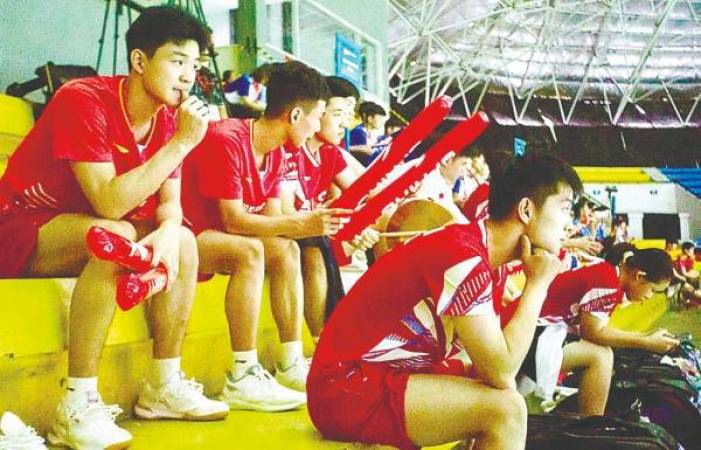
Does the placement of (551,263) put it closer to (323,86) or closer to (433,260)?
(433,260)

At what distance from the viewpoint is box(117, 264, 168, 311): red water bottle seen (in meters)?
1.74

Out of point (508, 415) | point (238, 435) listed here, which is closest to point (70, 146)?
point (238, 435)

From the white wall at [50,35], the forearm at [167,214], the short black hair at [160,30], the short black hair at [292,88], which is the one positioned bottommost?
the forearm at [167,214]

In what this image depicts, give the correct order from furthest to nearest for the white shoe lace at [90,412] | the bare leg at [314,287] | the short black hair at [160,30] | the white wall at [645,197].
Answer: the white wall at [645,197] → the bare leg at [314,287] → the short black hair at [160,30] → the white shoe lace at [90,412]

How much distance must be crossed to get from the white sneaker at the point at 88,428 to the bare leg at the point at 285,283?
86 cm

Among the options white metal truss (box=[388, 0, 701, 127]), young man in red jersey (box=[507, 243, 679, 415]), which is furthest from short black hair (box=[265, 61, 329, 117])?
white metal truss (box=[388, 0, 701, 127])

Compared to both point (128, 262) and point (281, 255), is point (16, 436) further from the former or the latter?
point (281, 255)

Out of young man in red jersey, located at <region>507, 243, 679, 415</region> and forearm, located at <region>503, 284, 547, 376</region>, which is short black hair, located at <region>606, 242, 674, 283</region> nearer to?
young man in red jersey, located at <region>507, 243, 679, 415</region>

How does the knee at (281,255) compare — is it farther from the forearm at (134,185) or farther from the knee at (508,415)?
the knee at (508,415)

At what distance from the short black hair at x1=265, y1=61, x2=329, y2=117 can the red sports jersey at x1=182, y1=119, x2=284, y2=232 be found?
0.13 metres

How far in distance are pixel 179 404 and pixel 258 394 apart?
289 mm

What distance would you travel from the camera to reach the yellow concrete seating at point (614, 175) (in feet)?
73.1

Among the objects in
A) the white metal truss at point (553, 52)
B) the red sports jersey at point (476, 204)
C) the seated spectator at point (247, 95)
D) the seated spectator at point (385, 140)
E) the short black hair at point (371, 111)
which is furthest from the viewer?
the white metal truss at point (553, 52)

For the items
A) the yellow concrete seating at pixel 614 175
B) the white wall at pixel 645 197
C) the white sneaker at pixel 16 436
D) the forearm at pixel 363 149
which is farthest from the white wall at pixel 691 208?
the white sneaker at pixel 16 436
